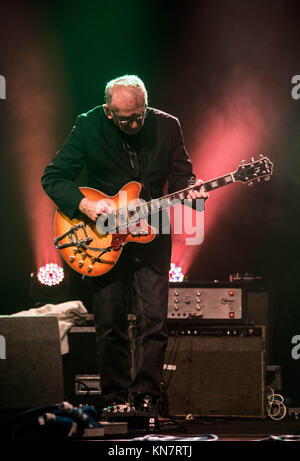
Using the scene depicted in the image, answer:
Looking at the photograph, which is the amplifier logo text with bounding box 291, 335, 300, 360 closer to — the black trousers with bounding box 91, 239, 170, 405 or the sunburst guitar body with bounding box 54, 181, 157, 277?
the black trousers with bounding box 91, 239, 170, 405

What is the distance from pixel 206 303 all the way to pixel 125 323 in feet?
3.17

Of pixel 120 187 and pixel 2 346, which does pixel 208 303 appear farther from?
pixel 2 346

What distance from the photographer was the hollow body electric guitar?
3213 millimetres

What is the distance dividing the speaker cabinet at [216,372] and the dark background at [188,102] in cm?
127

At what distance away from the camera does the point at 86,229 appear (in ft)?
Answer: 11.0

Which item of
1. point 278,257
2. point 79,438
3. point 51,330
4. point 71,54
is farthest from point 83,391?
point 71,54

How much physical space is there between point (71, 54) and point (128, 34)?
1.83ft

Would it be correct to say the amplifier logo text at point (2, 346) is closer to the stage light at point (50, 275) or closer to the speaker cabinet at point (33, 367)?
the speaker cabinet at point (33, 367)

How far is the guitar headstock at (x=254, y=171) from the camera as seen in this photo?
3383 millimetres

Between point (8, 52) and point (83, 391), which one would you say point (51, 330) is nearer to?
point (83, 391)

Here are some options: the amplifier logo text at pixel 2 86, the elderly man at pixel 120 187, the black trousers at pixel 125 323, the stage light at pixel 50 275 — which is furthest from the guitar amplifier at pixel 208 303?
the amplifier logo text at pixel 2 86

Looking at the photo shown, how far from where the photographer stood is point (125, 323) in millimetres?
3223

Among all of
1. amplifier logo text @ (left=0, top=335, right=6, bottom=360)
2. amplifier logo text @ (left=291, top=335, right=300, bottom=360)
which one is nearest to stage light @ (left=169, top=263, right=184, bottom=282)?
amplifier logo text @ (left=291, top=335, right=300, bottom=360)

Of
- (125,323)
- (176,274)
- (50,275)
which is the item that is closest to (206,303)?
(125,323)
